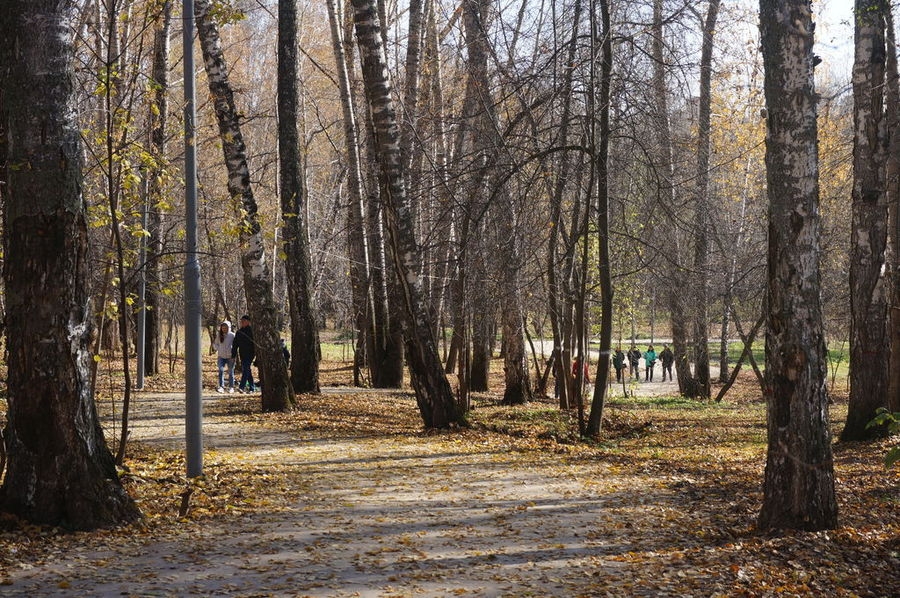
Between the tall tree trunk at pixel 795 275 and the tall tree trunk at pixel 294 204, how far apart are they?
35.3 feet

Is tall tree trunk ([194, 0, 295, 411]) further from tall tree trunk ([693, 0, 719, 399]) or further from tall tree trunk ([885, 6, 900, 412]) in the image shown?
tall tree trunk ([885, 6, 900, 412])

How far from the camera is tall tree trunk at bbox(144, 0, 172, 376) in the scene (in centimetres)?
1002

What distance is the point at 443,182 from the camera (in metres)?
12.7

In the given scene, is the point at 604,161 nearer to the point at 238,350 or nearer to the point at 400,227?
the point at 400,227

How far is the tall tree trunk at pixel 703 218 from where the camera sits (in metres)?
13.3

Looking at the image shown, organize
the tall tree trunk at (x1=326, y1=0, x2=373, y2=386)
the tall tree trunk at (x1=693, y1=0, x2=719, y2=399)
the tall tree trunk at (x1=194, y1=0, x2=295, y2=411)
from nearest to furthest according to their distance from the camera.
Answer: the tall tree trunk at (x1=693, y1=0, x2=719, y2=399) < the tall tree trunk at (x1=194, y1=0, x2=295, y2=411) < the tall tree trunk at (x1=326, y1=0, x2=373, y2=386)

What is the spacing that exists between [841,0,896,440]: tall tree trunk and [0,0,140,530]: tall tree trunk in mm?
11054

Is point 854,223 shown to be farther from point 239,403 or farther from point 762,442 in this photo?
point 239,403

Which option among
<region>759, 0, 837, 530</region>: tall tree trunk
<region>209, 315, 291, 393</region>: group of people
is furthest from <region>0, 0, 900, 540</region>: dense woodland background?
<region>209, 315, 291, 393</region>: group of people

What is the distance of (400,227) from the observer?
1344cm

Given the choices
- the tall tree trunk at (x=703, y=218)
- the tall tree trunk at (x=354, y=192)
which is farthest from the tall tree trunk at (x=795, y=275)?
the tall tree trunk at (x=354, y=192)

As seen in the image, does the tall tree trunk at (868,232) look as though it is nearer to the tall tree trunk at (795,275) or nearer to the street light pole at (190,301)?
the tall tree trunk at (795,275)

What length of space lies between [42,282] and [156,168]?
11.1 feet

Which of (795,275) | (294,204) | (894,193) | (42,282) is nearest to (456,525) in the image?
(795,275)
